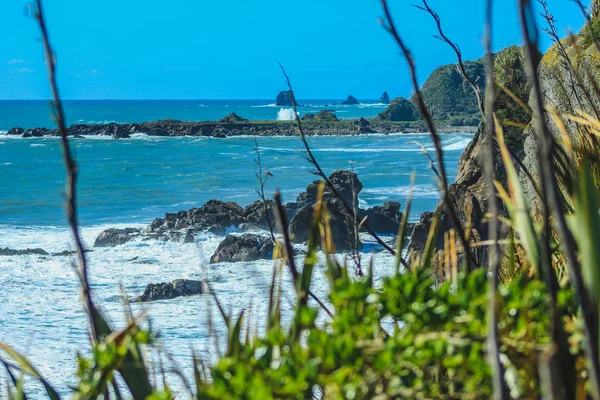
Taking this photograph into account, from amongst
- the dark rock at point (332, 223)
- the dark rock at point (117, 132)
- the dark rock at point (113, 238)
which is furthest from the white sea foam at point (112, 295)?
the dark rock at point (117, 132)

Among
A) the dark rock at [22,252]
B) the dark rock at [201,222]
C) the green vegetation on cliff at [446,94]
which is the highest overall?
the green vegetation on cliff at [446,94]

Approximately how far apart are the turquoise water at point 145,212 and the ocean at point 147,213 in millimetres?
41

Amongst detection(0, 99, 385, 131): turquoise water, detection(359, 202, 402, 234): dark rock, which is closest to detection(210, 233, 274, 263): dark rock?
detection(359, 202, 402, 234): dark rock

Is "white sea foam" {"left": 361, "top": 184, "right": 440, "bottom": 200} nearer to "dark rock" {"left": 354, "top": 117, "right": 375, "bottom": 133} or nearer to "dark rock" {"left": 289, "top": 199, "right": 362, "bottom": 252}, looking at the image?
"dark rock" {"left": 289, "top": 199, "right": 362, "bottom": 252}

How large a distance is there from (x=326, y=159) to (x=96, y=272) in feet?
91.1

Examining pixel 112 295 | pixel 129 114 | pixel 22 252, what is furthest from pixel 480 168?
pixel 129 114

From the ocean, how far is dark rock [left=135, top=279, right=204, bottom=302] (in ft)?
0.80

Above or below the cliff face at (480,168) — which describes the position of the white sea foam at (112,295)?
below

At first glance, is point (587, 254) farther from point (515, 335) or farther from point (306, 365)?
point (306, 365)

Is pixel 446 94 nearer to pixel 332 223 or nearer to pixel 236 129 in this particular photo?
pixel 236 129

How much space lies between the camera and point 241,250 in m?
16.0

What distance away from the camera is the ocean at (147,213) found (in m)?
9.85

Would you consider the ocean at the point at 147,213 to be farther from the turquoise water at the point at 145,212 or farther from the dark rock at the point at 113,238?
the dark rock at the point at 113,238

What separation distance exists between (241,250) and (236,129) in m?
54.4
